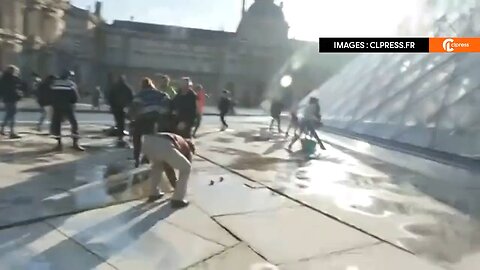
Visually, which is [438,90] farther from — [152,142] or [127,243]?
[127,243]

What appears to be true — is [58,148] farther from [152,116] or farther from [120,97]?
[152,116]

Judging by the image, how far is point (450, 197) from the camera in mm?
8047

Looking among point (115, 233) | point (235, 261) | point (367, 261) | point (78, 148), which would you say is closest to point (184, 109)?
point (78, 148)

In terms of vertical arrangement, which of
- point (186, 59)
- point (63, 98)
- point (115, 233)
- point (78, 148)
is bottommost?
point (115, 233)

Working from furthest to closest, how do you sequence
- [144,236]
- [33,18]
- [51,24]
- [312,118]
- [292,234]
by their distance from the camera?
[51,24]
[33,18]
[312,118]
[292,234]
[144,236]

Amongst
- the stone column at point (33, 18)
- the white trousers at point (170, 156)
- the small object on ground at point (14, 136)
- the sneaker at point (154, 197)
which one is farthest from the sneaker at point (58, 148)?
the stone column at point (33, 18)

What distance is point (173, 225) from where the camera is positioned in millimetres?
5387

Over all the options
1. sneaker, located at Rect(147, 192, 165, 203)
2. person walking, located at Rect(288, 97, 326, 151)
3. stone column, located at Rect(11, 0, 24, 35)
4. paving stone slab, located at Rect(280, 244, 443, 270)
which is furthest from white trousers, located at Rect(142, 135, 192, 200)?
stone column, located at Rect(11, 0, 24, 35)

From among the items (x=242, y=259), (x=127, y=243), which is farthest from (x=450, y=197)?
(x=127, y=243)

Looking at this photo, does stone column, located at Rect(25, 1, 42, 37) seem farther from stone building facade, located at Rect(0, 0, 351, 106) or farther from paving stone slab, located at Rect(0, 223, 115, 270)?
paving stone slab, located at Rect(0, 223, 115, 270)

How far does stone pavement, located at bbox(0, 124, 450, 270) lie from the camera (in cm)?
448

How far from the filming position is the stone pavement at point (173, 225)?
14.7 feet

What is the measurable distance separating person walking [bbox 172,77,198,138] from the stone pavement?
83cm

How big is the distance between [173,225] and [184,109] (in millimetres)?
3602
